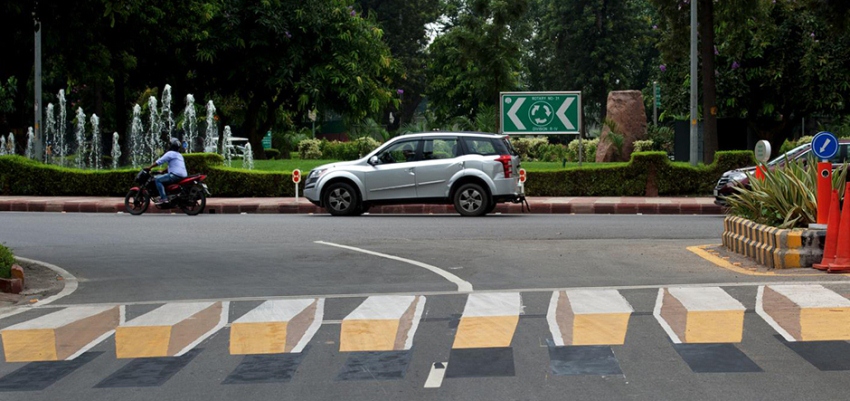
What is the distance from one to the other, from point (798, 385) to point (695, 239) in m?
9.67

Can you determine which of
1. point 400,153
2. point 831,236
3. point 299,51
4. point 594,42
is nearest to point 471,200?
point 400,153

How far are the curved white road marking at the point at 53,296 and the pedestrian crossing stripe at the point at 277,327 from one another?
229cm

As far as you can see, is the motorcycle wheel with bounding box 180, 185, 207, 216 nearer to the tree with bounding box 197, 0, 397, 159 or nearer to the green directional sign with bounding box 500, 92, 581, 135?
the green directional sign with bounding box 500, 92, 581, 135

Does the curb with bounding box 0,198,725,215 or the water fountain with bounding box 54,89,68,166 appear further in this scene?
the water fountain with bounding box 54,89,68,166

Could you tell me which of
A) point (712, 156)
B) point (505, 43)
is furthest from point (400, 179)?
point (505, 43)

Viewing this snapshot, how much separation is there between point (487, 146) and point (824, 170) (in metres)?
10.0

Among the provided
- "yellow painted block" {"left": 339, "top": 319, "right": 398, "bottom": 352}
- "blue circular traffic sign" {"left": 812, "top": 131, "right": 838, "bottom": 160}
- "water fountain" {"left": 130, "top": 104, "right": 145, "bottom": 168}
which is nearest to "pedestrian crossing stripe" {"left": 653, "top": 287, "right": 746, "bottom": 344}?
"yellow painted block" {"left": 339, "top": 319, "right": 398, "bottom": 352}

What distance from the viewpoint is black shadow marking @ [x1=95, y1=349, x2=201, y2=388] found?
22.7 feet

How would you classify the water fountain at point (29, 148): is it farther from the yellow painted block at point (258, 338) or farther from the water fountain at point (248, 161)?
the yellow painted block at point (258, 338)

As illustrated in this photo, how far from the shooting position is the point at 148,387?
6.82m

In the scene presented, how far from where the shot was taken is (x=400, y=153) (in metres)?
21.6

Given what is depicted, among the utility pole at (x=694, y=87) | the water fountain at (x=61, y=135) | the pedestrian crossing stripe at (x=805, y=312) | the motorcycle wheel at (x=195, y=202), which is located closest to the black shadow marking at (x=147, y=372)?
the pedestrian crossing stripe at (x=805, y=312)

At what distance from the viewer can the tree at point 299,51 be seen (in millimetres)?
38000

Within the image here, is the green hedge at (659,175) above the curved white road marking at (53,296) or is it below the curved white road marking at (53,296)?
above
